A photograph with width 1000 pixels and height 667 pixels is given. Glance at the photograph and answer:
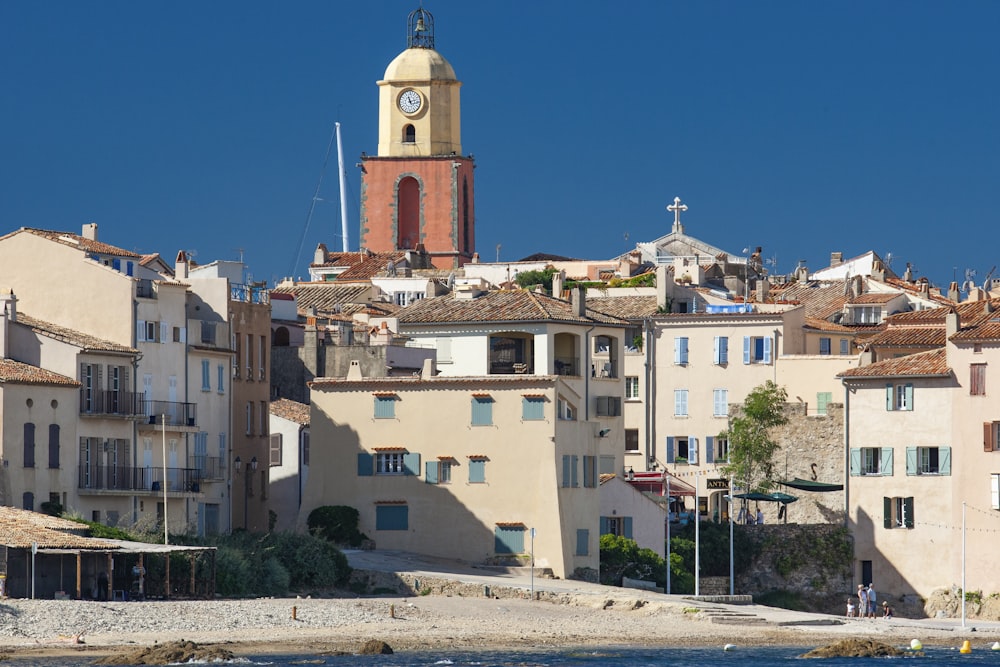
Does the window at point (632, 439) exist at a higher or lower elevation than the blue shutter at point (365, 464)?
higher

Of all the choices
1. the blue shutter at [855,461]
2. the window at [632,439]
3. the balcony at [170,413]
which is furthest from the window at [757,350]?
the balcony at [170,413]

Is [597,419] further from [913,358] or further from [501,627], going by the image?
[501,627]

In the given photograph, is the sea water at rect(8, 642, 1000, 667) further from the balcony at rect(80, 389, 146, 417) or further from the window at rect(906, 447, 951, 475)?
the window at rect(906, 447, 951, 475)

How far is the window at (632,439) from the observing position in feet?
384

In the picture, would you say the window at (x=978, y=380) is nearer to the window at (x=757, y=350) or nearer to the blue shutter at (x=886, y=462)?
the blue shutter at (x=886, y=462)

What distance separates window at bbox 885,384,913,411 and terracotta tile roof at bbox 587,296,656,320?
22080mm

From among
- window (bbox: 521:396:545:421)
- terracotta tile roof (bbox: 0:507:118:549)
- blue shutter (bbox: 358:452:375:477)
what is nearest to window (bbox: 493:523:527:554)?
window (bbox: 521:396:545:421)

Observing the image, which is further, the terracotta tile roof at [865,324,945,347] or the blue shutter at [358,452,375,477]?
the terracotta tile roof at [865,324,945,347]

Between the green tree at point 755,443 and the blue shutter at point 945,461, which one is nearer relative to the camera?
the blue shutter at point 945,461

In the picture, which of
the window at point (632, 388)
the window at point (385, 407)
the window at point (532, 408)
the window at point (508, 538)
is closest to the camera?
the window at point (508, 538)

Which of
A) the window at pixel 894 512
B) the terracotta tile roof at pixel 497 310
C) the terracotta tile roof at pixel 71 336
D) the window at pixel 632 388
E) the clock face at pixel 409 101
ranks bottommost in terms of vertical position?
the window at pixel 894 512

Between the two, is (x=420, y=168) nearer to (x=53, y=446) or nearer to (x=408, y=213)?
(x=408, y=213)

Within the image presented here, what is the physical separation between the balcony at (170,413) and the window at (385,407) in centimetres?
628

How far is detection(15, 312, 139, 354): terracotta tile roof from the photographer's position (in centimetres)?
8325
